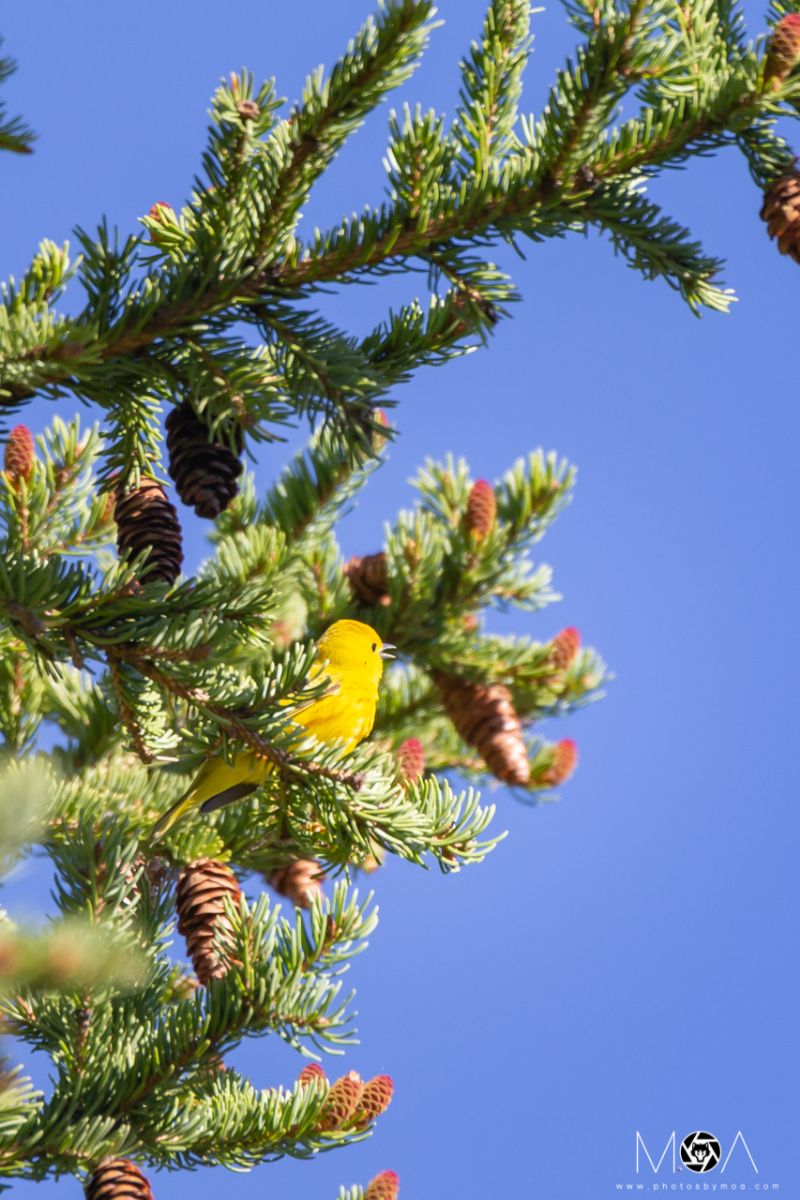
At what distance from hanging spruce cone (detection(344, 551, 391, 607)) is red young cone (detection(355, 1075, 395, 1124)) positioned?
180 cm

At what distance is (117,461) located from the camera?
2291 mm

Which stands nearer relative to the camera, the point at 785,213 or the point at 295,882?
the point at 785,213

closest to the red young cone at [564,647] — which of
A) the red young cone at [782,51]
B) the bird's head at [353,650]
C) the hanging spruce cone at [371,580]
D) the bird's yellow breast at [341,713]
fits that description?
the hanging spruce cone at [371,580]

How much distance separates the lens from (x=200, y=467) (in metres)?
2.17

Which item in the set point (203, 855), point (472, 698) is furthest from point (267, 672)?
point (472, 698)

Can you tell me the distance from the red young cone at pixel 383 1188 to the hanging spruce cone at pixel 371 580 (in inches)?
74.4

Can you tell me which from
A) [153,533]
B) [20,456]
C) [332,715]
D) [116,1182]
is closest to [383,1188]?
[116,1182]

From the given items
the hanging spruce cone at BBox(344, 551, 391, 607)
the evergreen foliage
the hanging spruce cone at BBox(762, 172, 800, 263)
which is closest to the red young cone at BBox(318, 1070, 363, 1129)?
the evergreen foliage

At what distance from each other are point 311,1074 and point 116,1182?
0.42 meters

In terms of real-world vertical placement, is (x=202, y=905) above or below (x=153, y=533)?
below

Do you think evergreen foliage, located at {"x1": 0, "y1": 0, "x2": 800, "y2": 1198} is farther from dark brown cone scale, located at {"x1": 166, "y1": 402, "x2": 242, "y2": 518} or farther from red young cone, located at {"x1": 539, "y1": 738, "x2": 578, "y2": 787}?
red young cone, located at {"x1": 539, "y1": 738, "x2": 578, "y2": 787}

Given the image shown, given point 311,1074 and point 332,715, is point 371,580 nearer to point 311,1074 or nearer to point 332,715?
point 332,715

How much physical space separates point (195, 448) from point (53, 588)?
15.7 inches

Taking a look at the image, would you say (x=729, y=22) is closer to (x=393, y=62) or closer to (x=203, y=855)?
(x=393, y=62)
